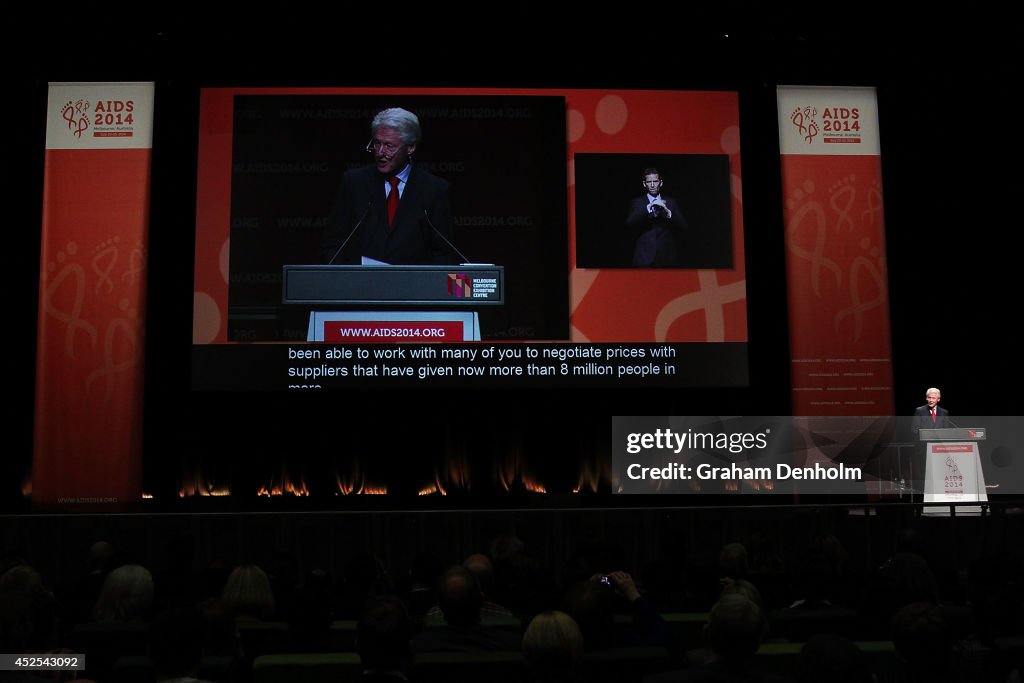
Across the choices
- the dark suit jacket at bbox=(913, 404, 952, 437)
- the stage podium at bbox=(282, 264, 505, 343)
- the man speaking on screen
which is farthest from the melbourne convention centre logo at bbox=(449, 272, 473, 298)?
the dark suit jacket at bbox=(913, 404, 952, 437)

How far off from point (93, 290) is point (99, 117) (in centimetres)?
145

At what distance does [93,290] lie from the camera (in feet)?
27.3

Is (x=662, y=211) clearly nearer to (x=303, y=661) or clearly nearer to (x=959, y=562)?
(x=959, y=562)

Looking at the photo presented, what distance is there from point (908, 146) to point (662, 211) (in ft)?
8.66

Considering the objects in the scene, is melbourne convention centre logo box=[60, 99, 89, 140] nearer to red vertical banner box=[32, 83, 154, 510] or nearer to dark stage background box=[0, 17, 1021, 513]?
red vertical banner box=[32, 83, 154, 510]

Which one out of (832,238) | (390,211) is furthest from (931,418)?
(390,211)

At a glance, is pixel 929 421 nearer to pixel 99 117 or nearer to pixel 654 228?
pixel 654 228

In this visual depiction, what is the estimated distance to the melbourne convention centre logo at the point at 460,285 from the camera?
8078 mm

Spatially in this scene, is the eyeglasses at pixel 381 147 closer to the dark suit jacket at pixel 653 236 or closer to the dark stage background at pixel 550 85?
the dark stage background at pixel 550 85

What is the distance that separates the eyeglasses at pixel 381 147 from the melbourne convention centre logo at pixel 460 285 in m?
1.14

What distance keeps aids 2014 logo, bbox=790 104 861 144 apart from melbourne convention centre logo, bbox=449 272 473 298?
3.18 m

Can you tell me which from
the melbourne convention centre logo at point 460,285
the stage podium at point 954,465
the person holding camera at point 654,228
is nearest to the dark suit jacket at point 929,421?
the stage podium at point 954,465

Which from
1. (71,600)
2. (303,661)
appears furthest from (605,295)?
(303,661)

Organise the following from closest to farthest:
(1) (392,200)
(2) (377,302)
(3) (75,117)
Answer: (2) (377,302), (1) (392,200), (3) (75,117)
